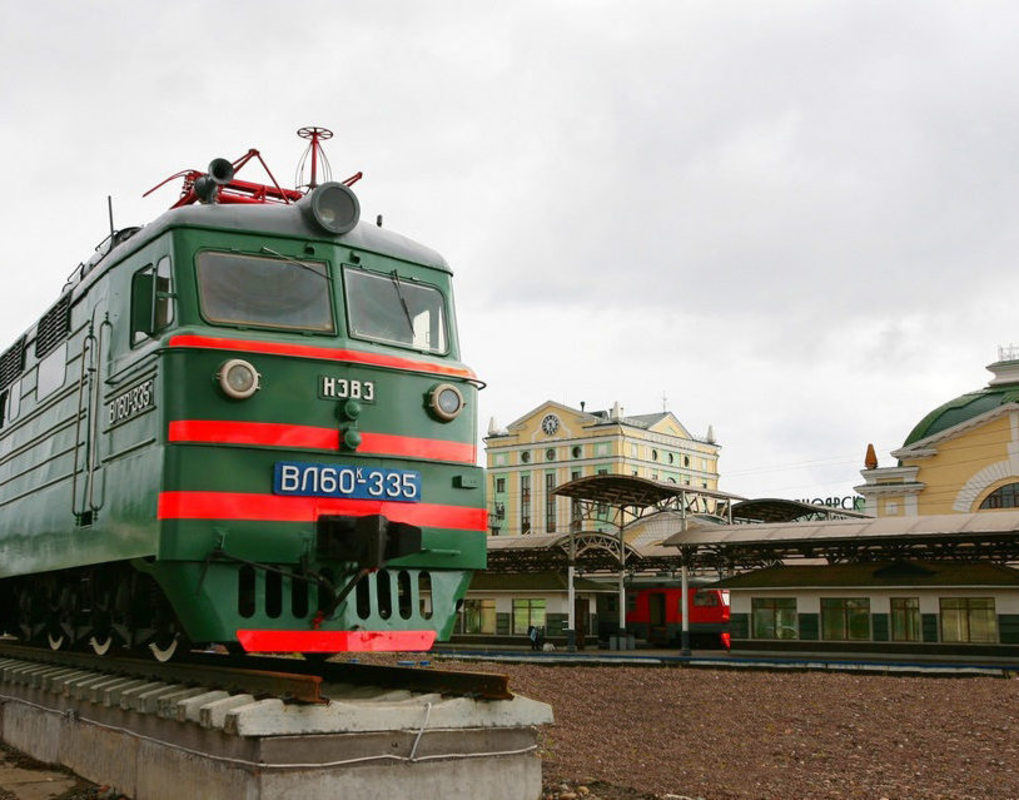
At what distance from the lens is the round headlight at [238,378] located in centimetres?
867

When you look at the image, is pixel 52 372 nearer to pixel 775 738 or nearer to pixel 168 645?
pixel 168 645

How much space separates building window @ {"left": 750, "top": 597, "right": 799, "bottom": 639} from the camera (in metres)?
35.7

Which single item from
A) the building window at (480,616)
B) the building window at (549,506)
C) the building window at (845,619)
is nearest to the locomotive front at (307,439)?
the building window at (845,619)

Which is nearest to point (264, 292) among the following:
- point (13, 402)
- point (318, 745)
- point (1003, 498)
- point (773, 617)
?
point (318, 745)

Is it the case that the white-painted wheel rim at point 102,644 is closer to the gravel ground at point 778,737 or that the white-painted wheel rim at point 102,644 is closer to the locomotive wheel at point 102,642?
the locomotive wheel at point 102,642

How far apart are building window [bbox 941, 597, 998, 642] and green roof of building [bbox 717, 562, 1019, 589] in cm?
62

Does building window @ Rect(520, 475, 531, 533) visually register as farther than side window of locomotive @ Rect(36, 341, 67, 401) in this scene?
Yes

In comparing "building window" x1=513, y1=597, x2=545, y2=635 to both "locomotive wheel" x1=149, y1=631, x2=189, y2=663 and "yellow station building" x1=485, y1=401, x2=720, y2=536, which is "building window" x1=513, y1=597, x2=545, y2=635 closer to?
"locomotive wheel" x1=149, y1=631, x2=189, y2=663

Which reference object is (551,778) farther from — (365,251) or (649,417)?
(649,417)

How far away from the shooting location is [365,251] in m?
9.92

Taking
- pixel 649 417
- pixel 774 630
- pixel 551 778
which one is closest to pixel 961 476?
pixel 774 630

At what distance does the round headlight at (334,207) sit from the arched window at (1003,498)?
4570 centimetres

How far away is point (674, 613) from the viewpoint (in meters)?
46.9

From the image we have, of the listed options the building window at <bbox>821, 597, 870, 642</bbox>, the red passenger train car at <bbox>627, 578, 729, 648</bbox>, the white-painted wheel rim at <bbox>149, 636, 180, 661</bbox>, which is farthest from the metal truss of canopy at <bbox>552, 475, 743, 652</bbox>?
the white-painted wheel rim at <bbox>149, 636, 180, 661</bbox>
